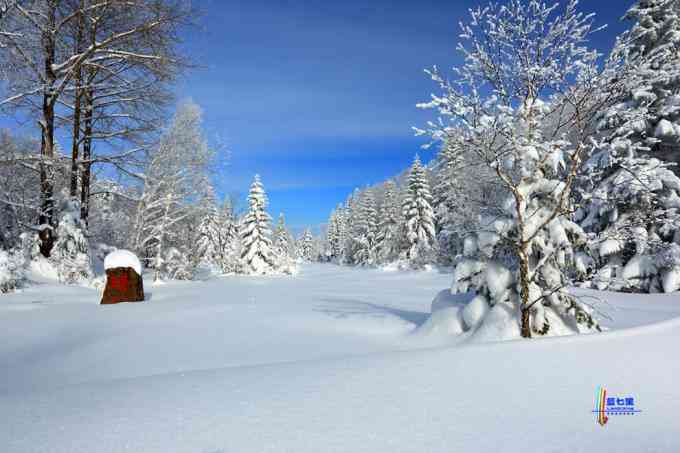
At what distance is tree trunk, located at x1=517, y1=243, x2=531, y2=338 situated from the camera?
4762 mm

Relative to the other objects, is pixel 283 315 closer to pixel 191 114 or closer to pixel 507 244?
pixel 507 244

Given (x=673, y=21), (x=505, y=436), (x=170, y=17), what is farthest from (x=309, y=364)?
(x=673, y=21)

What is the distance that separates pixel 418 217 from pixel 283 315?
29581 mm

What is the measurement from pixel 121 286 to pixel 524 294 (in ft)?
29.2

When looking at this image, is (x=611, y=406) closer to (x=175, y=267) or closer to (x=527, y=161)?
(x=527, y=161)

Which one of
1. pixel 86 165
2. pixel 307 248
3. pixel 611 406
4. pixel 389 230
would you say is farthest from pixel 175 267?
pixel 307 248

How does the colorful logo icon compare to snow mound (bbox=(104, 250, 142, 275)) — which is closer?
the colorful logo icon

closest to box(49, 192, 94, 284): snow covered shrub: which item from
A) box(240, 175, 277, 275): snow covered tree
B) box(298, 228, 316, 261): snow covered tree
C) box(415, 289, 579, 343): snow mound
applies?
box(415, 289, 579, 343): snow mound

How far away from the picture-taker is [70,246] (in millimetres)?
10523

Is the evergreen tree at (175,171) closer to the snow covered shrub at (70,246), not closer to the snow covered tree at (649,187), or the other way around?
the snow covered shrub at (70,246)

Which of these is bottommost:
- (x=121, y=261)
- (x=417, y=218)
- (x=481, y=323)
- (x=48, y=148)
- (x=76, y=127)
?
(x=481, y=323)

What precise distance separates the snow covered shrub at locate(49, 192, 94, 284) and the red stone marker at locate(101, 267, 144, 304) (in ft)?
8.42

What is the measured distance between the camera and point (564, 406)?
2.61m

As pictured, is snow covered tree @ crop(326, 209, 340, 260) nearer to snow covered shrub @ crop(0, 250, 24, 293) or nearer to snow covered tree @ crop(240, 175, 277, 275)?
snow covered tree @ crop(240, 175, 277, 275)
